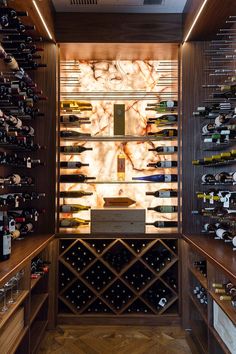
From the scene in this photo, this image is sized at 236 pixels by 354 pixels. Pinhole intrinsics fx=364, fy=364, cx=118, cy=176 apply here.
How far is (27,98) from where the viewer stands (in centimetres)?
277

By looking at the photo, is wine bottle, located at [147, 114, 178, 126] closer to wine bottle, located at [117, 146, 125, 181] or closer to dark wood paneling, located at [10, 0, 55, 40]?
wine bottle, located at [117, 146, 125, 181]

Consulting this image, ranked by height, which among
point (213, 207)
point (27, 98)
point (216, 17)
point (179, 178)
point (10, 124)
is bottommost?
point (213, 207)

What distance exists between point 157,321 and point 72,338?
755 millimetres

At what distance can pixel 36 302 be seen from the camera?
9.12ft

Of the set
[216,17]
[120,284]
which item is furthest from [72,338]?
[216,17]

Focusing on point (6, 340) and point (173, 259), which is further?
point (173, 259)

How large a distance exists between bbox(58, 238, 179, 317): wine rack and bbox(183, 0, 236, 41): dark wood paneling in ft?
5.96

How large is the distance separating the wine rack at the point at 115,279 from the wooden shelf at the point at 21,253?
1.36 ft

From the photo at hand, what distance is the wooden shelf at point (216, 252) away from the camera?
1.84m

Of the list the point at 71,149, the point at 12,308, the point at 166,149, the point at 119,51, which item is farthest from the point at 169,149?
the point at 12,308

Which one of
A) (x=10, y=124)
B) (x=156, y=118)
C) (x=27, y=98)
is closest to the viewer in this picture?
(x=10, y=124)

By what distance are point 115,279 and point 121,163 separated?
1.08 metres

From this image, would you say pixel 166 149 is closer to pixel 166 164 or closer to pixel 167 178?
pixel 166 164

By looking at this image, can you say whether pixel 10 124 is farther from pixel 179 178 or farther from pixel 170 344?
pixel 170 344
